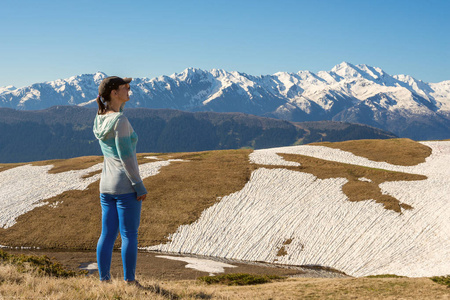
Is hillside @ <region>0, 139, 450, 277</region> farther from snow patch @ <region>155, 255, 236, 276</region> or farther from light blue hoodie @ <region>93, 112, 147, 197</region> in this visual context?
light blue hoodie @ <region>93, 112, 147, 197</region>

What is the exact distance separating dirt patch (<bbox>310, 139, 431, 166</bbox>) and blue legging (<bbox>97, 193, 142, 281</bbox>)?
64.6 meters

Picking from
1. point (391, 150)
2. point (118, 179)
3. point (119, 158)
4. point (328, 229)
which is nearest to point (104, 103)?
point (119, 158)

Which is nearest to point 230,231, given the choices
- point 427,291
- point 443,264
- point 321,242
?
point 321,242

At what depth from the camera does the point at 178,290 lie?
12398 millimetres

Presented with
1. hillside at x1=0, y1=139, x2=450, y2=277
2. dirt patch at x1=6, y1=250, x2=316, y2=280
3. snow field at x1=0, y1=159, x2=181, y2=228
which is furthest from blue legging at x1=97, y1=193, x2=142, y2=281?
snow field at x1=0, y1=159, x2=181, y2=228

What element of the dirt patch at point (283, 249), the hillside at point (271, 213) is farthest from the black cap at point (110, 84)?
the dirt patch at point (283, 249)

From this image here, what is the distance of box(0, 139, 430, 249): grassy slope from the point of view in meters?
43.6

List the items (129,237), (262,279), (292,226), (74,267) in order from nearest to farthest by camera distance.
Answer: (129,237), (262,279), (74,267), (292,226)

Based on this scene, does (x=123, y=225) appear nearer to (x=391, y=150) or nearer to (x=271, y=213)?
(x=271, y=213)

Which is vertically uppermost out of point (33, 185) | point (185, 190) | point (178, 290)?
point (178, 290)

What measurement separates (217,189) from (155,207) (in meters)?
9.41

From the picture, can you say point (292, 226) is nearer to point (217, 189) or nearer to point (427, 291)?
point (217, 189)

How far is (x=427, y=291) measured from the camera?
1560 centimetres

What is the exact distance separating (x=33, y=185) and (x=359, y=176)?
50.8m
